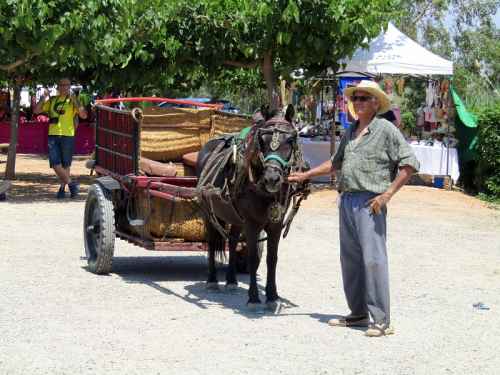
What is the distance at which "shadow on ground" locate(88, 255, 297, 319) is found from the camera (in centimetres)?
855

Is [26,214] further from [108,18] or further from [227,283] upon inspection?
[227,283]

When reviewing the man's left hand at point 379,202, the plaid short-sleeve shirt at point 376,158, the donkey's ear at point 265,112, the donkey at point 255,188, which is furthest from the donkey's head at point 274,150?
the man's left hand at point 379,202

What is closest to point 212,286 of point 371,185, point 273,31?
point 371,185

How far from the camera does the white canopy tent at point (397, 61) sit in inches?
790

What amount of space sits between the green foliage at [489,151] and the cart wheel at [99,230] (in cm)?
1051

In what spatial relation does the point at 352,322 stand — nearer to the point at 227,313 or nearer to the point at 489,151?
the point at 227,313

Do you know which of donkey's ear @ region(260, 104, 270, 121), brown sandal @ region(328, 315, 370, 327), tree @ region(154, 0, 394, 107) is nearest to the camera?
brown sandal @ region(328, 315, 370, 327)

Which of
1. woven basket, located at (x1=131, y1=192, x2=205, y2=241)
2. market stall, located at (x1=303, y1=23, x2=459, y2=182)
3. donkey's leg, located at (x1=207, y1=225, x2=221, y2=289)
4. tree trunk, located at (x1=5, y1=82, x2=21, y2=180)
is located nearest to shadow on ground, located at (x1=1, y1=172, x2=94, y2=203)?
tree trunk, located at (x1=5, y1=82, x2=21, y2=180)

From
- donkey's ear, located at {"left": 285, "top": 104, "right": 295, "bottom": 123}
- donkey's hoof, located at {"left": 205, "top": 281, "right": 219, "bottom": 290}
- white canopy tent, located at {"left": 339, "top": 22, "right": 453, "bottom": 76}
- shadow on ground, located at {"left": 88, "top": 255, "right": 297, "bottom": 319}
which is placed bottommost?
shadow on ground, located at {"left": 88, "top": 255, "right": 297, "bottom": 319}

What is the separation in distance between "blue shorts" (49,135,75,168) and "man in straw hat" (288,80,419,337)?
375 inches

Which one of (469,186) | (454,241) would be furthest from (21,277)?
(469,186)

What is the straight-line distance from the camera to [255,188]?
25.8 feet

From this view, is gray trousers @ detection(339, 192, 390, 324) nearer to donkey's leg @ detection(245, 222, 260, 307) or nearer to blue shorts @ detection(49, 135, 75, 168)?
donkey's leg @ detection(245, 222, 260, 307)

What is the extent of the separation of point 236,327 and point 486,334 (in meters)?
1.93
